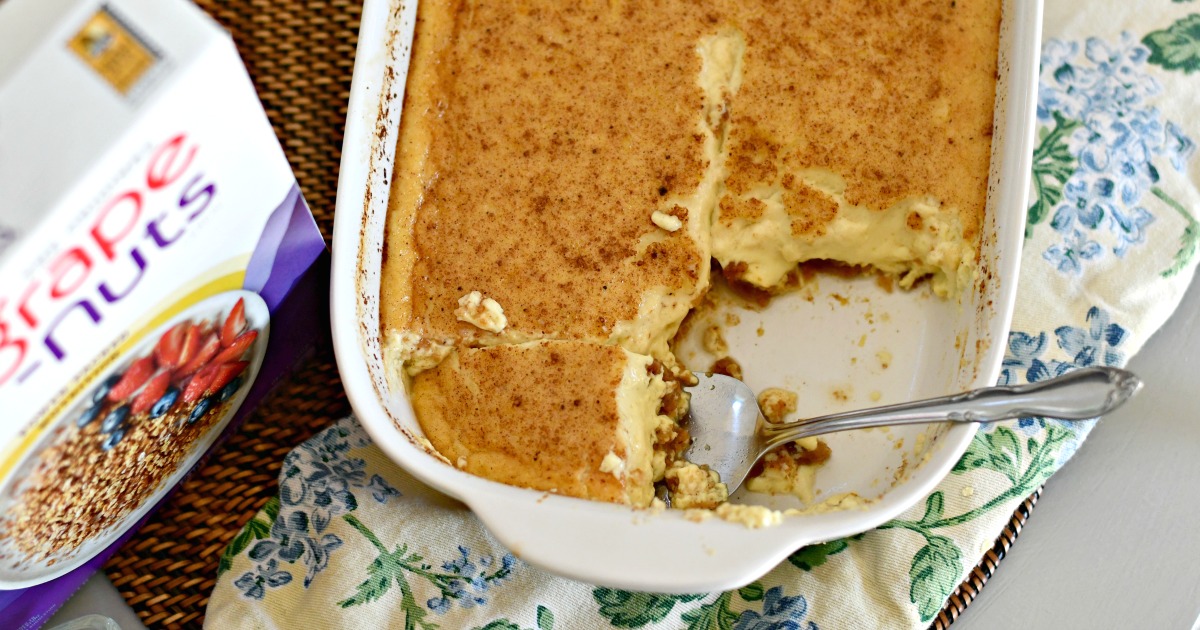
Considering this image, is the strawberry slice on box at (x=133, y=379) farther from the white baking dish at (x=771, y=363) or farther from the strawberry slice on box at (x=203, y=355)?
the white baking dish at (x=771, y=363)

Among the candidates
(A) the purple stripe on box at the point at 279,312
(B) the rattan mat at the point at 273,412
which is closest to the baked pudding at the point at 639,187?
(A) the purple stripe on box at the point at 279,312

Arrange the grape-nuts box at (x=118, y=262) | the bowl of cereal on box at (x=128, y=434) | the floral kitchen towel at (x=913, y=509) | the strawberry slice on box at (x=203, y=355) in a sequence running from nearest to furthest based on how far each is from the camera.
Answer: the grape-nuts box at (x=118, y=262)
the bowl of cereal on box at (x=128, y=434)
the strawberry slice on box at (x=203, y=355)
the floral kitchen towel at (x=913, y=509)

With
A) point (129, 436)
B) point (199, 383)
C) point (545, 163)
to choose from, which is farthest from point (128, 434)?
point (545, 163)

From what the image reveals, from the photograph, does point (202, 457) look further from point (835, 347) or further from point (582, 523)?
point (835, 347)

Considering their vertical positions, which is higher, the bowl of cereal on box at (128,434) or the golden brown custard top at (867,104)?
the golden brown custard top at (867,104)

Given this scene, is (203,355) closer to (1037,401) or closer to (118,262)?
(118,262)

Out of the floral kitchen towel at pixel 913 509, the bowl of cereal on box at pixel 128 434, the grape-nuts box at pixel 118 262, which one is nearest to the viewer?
the grape-nuts box at pixel 118 262
